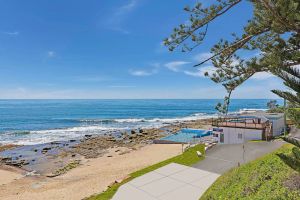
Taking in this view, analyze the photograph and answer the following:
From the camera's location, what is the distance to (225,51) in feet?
28.6

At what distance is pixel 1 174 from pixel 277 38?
2778 cm

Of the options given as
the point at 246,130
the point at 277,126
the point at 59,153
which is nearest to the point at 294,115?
the point at 246,130

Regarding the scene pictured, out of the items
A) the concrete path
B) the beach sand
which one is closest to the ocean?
the concrete path

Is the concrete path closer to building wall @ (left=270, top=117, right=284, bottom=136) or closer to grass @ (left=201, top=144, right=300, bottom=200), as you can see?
grass @ (left=201, top=144, right=300, bottom=200)

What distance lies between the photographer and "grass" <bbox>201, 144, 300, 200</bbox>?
809 centimetres

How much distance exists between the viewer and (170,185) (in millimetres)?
12578

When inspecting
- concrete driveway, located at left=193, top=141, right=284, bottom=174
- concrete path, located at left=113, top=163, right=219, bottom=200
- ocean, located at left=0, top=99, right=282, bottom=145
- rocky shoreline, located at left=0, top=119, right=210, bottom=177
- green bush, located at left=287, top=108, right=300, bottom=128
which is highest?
green bush, located at left=287, top=108, right=300, bottom=128

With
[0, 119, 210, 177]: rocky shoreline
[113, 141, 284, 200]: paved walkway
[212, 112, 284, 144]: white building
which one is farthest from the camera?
[0, 119, 210, 177]: rocky shoreline

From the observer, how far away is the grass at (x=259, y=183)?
8086 mm

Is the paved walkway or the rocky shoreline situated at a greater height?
the paved walkway

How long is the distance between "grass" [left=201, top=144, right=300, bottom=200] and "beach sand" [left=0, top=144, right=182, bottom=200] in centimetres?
895

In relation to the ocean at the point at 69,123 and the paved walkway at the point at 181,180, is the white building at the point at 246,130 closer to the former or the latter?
the paved walkway at the point at 181,180

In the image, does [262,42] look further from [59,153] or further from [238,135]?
[59,153]

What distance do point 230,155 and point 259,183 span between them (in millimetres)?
9349
